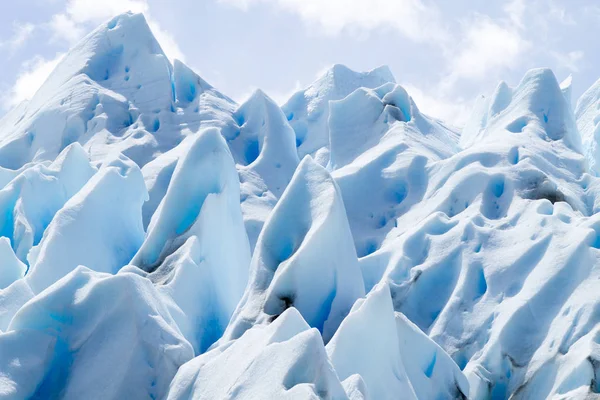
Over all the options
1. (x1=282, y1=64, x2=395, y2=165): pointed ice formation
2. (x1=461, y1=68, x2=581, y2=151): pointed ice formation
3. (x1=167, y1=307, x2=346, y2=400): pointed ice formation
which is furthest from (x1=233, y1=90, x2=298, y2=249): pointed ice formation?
(x1=167, y1=307, x2=346, y2=400): pointed ice formation

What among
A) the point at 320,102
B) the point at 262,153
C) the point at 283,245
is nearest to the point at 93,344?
the point at 283,245

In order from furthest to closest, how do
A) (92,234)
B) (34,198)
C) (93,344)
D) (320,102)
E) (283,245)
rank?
(320,102)
(34,198)
(92,234)
(283,245)
(93,344)

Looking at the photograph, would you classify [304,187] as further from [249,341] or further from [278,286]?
[249,341]

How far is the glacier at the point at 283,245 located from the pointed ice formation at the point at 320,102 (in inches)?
3.6

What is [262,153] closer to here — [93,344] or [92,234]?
[92,234]

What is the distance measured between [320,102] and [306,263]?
13.1 m

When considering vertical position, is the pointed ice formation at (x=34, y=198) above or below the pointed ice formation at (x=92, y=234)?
below

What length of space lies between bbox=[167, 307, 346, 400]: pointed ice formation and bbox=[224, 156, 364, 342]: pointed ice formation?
1.84m

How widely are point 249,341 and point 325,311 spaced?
2734 millimetres

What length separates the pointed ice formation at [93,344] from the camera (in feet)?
23.9

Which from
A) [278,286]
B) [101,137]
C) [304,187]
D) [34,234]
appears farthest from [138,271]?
[101,137]

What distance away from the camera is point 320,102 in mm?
22422

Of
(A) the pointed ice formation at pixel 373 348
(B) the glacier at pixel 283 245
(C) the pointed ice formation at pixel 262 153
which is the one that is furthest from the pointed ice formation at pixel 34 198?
(A) the pointed ice formation at pixel 373 348

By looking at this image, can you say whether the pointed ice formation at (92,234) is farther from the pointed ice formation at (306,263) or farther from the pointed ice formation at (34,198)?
the pointed ice formation at (306,263)
